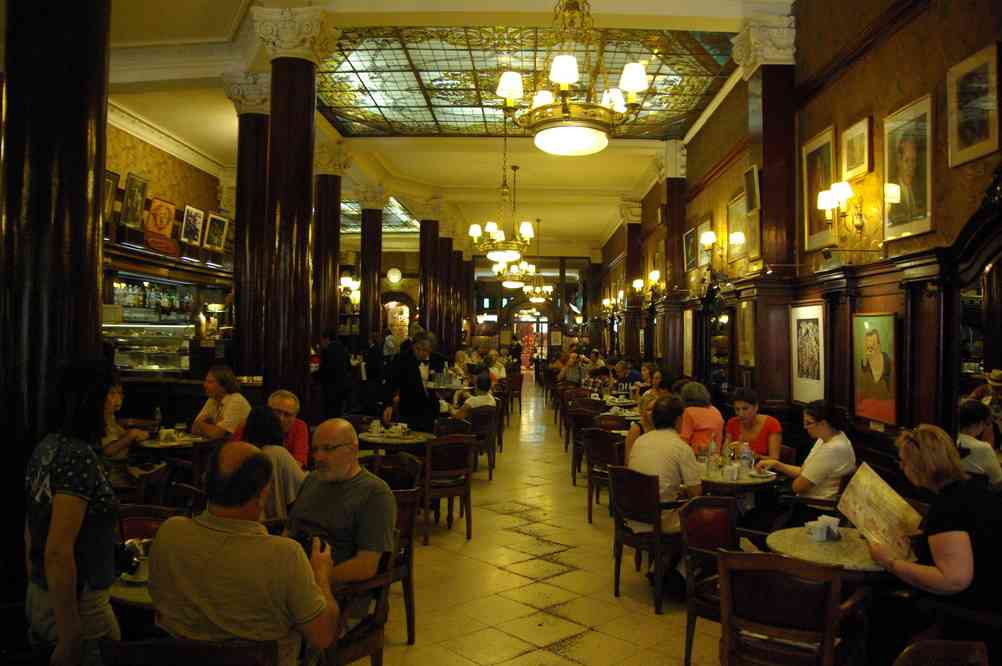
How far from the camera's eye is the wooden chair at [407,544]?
3838 millimetres

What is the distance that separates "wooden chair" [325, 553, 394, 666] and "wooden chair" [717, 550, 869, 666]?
1.37 meters

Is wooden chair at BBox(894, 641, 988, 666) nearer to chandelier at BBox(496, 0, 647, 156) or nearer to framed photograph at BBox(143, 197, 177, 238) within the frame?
chandelier at BBox(496, 0, 647, 156)

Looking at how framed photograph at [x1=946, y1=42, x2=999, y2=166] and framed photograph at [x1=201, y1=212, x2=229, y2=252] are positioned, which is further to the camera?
framed photograph at [x1=201, y1=212, x2=229, y2=252]

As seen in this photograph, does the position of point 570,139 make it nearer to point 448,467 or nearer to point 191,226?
point 448,467

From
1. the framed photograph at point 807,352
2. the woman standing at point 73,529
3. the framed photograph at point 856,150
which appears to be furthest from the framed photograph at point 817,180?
the woman standing at point 73,529

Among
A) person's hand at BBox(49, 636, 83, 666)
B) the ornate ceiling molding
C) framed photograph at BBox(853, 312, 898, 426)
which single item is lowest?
person's hand at BBox(49, 636, 83, 666)

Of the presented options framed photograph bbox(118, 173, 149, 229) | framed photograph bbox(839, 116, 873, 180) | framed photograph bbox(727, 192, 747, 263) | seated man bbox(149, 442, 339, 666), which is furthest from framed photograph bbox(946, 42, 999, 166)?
framed photograph bbox(118, 173, 149, 229)

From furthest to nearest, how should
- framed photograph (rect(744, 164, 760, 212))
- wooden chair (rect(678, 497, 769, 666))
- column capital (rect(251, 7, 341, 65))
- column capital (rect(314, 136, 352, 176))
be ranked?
column capital (rect(314, 136, 352, 176))
framed photograph (rect(744, 164, 760, 212))
column capital (rect(251, 7, 341, 65))
wooden chair (rect(678, 497, 769, 666))

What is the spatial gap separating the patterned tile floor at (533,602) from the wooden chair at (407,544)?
0.17m

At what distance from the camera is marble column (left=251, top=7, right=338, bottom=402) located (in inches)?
295

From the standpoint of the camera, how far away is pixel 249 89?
9.43 metres

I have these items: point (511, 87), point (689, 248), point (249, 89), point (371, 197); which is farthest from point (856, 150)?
point (371, 197)

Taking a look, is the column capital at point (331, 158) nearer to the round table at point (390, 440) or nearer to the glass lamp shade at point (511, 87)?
the round table at point (390, 440)

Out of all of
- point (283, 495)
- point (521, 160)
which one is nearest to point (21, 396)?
point (283, 495)
